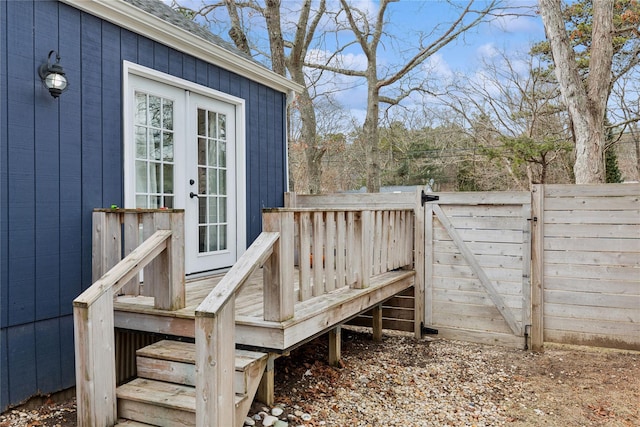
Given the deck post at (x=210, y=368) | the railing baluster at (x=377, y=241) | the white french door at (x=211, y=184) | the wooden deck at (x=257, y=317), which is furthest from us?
the white french door at (x=211, y=184)

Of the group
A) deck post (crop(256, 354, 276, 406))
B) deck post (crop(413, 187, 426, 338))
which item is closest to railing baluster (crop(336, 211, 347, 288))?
deck post (crop(256, 354, 276, 406))

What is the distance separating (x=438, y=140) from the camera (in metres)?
18.3

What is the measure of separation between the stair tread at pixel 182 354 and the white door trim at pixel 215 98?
132 centimetres

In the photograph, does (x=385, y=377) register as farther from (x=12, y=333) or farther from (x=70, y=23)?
(x=70, y=23)

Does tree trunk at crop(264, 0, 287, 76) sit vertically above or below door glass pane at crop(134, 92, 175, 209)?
above

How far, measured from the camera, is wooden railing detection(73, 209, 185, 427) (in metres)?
2.56

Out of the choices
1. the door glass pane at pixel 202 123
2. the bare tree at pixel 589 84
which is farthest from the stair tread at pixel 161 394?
the bare tree at pixel 589 84

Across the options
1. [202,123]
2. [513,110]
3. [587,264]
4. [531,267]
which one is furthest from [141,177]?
[513,110]

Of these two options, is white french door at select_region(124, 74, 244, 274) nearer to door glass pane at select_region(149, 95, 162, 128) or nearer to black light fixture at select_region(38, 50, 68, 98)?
door glass pane at select_region(149, 95, 162, 128)

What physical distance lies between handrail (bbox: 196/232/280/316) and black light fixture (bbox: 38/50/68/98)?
1.80m

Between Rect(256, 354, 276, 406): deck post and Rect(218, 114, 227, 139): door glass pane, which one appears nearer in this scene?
Rect(256, 354, 276, 406): deck post

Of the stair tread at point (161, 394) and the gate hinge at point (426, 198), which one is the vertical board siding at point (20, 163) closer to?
the stair tread at point (161, 394)

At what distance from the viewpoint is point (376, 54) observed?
12719 mm

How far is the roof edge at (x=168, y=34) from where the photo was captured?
350cm
